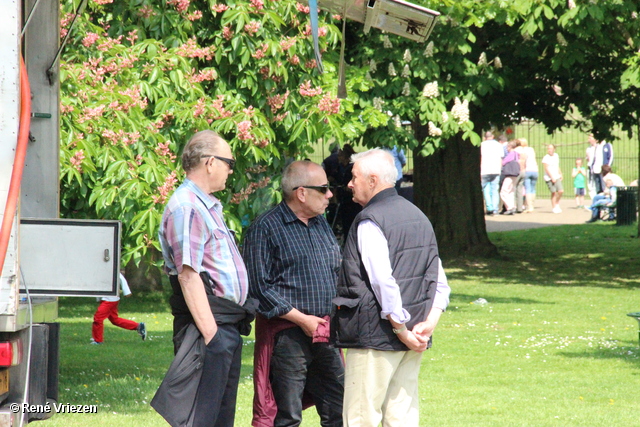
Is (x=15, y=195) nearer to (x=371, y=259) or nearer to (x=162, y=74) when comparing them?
(x=371, y=259)

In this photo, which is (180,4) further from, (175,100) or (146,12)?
(175,100)

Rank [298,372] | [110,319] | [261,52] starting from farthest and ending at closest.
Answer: [110,319] → [261,52] → [298,372]

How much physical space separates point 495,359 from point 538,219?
1819 centimetres

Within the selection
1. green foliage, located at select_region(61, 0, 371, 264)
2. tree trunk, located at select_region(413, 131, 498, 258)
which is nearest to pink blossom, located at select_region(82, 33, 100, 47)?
green foliage, located at select_region(61, 0, 371, 264)

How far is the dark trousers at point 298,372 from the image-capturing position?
17.4 ft

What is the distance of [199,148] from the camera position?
4.80m

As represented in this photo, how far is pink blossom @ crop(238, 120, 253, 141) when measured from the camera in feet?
28.2

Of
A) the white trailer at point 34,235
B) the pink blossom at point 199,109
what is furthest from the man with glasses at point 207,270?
the pink blossom at point 199,109

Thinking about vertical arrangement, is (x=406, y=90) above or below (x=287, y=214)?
above

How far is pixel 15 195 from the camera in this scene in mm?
3912

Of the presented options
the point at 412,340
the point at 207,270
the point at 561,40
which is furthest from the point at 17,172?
the point at 561,40

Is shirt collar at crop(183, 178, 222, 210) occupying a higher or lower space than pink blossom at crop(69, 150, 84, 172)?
lower

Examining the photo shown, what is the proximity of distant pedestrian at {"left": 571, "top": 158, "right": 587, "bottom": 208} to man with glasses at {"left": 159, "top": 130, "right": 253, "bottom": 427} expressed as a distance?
1007 inches

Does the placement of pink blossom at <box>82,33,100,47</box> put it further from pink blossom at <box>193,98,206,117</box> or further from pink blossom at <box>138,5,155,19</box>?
pink blossom at <box>193,98,206,117</box>
